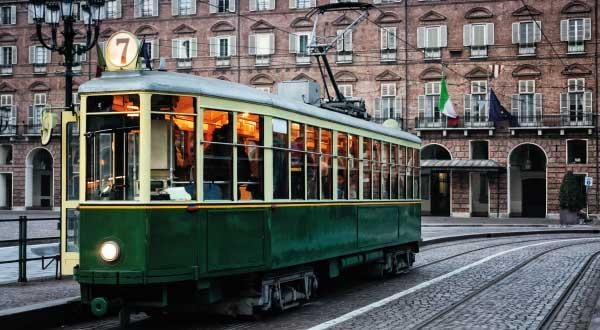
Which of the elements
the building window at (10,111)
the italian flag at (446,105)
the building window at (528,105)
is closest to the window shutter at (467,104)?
the building window at (528,105)

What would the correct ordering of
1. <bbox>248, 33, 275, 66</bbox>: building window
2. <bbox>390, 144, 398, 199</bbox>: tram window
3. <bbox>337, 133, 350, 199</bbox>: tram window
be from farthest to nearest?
<bbox>248, 33, 275, 66</bbox>: building window, <bbox>390, 144, 398, 199</bbox>: tram window, <bbox>337, 133, 350, 199</bbox>: tram window

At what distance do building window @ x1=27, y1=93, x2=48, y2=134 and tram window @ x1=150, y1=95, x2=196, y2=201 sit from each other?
48.2 metres

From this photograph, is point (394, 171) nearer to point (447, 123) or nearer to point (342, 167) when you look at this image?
point (342, 167)

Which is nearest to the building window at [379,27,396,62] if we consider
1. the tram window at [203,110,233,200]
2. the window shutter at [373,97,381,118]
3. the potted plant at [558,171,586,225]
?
the window shutter at [373,97,381,118]

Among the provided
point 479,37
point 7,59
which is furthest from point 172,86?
point 7,59

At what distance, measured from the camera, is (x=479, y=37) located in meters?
47.1

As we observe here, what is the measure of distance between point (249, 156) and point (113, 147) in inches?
70.8

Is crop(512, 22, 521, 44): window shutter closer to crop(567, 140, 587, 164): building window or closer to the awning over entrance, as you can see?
crop(567, 140, 587, 164): building window

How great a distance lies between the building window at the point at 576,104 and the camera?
45.2 meters

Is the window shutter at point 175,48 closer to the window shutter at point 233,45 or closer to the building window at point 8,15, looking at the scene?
the window shutter at point 233,45

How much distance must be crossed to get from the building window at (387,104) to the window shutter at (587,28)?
10995 mm

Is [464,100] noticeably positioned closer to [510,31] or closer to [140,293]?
[510,31]

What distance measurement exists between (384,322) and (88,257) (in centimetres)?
383

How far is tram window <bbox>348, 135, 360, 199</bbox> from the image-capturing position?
521 inches
